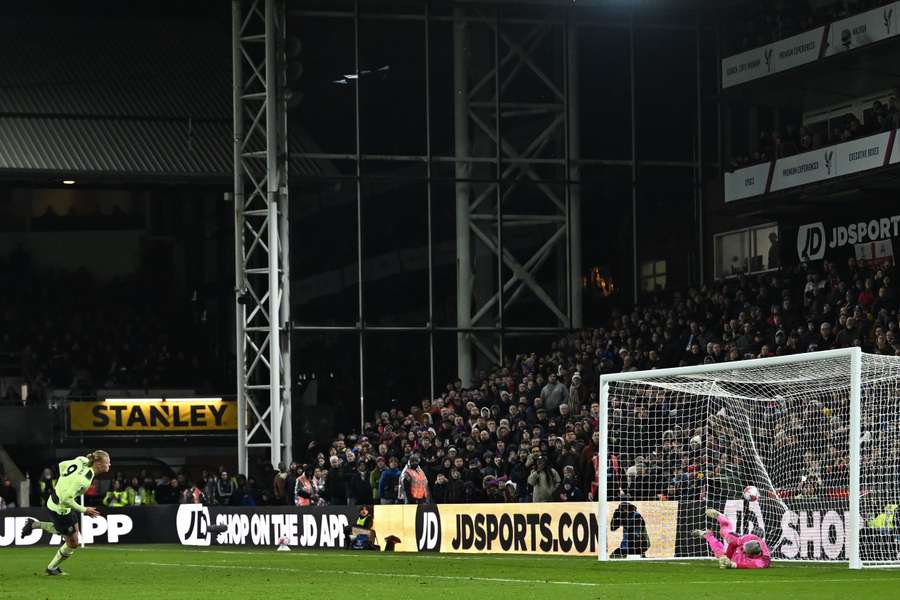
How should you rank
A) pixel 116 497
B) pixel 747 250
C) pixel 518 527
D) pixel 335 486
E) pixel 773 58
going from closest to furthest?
pixel 518 527 < pixel 335 486 < pixel 773 58 < pixel 116 497 < pixel 747 250

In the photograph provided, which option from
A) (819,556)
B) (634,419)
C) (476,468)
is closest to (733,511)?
(819,556)

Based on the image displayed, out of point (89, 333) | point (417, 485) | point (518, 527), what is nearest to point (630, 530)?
point (518, 527)

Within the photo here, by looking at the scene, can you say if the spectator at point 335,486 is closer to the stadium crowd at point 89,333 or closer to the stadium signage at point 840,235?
the stadium signage at point 840,235

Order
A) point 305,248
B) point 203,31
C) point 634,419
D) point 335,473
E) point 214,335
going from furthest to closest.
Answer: point 214,335 → point 203,31 → point 305,248 → point 335,473 → point 634,419

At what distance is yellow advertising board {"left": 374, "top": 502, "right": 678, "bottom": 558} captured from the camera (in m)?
23.1

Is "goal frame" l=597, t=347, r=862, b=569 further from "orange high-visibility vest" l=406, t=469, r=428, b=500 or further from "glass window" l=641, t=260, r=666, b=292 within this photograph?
"glass window" l=641, t=260, r=666, b=292

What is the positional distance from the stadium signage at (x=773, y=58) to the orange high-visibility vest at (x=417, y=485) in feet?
44.1

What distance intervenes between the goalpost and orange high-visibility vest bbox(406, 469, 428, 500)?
5.33m

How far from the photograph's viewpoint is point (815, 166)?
1410 inches

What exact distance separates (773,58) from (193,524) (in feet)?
54.7

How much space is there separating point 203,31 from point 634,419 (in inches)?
1007

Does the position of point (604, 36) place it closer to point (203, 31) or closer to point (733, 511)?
point (203, 31)

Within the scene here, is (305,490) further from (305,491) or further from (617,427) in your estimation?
(617,427)

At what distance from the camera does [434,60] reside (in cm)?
4216
